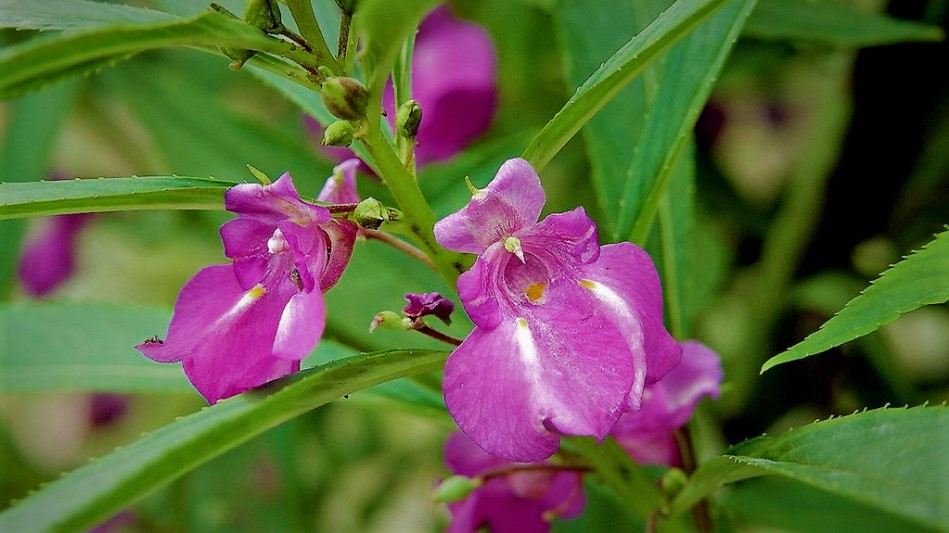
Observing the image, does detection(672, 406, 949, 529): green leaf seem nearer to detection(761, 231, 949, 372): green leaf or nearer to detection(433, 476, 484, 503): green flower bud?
detection(761, 231, 949, 372): green leaf

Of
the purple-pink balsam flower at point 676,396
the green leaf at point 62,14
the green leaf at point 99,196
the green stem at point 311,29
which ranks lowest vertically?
the purple-pink balsam flower at point 676,396

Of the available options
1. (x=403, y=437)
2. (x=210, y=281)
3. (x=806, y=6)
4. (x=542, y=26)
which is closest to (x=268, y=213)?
(x=210, y=281)

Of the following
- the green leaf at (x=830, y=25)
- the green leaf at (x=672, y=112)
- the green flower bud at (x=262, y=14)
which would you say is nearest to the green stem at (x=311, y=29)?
the green flower bud at (x=262, y=14)

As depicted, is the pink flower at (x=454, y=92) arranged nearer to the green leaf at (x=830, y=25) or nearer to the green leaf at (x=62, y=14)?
the green leaf at (x=830, y=25)

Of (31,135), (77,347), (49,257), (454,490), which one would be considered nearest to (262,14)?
(454,490)

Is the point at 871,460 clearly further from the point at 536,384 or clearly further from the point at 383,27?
the point at 383,27

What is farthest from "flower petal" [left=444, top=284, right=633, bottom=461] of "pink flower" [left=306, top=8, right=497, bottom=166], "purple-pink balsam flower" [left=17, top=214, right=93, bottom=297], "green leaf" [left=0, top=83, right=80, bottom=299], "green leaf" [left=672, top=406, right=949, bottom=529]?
"purple-pink balsam flower" [left=17, top=214, right=93, bottom=297]
